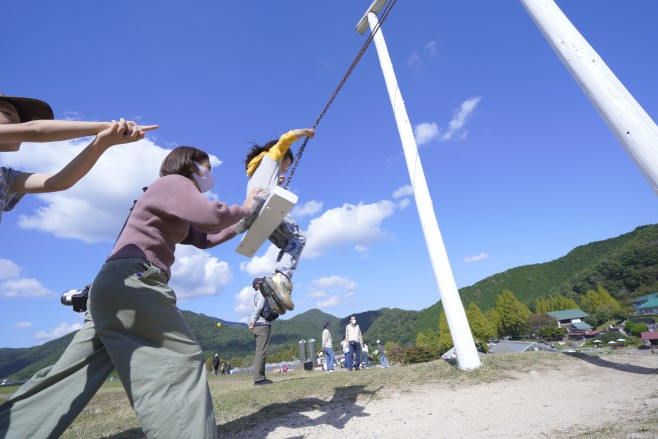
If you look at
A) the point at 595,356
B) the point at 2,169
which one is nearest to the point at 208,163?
the point at 2,169

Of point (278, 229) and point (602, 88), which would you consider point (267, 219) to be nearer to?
point (278, 229)

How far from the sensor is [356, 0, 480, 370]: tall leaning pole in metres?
5.63

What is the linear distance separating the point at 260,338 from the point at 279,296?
168 inches

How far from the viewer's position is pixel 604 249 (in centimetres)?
9556

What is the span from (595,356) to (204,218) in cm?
756

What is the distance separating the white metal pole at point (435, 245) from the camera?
5.60 meters

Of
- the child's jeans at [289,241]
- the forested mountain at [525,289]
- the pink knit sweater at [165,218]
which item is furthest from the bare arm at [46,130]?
the forested mountain at [525,289]

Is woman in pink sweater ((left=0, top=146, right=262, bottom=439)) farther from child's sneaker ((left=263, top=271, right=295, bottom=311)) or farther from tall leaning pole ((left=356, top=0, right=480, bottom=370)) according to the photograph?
tall leaning pole ((left=356, top=0, right=480, bottom=370))

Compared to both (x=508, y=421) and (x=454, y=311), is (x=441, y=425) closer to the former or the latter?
(x=508, y=421)

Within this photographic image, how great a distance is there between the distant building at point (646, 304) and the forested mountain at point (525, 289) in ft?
13.4

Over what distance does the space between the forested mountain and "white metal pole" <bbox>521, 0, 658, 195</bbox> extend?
51175 millimetres

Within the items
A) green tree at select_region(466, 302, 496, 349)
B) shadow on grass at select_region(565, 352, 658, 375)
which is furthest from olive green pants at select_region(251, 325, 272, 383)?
green tree at select_region(466, 302, 496, 349)

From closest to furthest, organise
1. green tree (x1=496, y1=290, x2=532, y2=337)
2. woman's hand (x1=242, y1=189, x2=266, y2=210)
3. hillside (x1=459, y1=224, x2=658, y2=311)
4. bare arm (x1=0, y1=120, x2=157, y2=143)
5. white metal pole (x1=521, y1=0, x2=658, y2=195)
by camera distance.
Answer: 1. bare arm (x1=0, y1=120, x2=157, y2=143)
2. woman's hand (x1=242, y1=189, x2=266, y2=210)
3. white metal pole (x1=521, y1=0, x2=658, y2=195)
4. green tree (x1=496, y1=290, x2=532, y2=337)
5. hillside (x1=459, y1=224, x2=658, y2=311)

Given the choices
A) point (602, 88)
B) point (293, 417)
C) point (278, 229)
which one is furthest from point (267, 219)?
point (602, 88)
